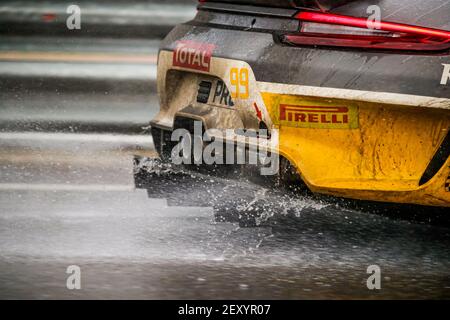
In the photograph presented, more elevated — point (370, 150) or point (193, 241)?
point (370, 150)

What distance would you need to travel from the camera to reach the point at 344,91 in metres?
5.23

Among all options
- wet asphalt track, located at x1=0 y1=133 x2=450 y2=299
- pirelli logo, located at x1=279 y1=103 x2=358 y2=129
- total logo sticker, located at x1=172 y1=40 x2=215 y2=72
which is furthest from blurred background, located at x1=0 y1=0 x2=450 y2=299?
total logo sticker, located at x1=172 y1=40 x2=215 y2=72

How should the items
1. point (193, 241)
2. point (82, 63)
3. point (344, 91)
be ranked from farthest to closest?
1. point (82, 63)
2. point (193, 241)
3. point (344, 91)

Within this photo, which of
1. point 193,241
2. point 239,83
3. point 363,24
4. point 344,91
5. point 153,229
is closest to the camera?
point 344,91

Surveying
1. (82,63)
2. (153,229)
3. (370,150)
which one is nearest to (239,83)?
(370,150)

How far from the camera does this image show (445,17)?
17.0ft

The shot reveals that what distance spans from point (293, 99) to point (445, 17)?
0.74 meters

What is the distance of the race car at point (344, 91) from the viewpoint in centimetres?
512

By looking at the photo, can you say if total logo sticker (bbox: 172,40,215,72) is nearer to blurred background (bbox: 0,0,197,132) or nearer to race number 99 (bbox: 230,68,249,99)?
race number 99 (bbox: 230,68,249,99)

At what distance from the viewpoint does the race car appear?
16.8ft

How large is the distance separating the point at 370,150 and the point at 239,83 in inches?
28.2

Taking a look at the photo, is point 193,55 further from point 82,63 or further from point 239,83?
point 82,63

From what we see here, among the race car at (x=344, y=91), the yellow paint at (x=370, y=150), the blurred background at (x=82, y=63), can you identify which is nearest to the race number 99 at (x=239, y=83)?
the race car at (x=344, y=91)

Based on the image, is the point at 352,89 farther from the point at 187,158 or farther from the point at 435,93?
the point at 187,158
